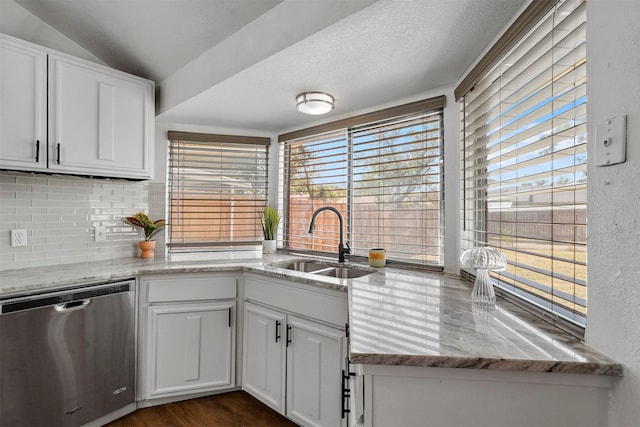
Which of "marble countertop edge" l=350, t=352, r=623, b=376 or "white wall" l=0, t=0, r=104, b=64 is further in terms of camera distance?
"white wall" l=0, t=0, r=104, b=64

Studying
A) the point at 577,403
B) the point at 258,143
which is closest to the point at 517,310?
the point at 577,403

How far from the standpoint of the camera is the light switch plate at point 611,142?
0.81 metres

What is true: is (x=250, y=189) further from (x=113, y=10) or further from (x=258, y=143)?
(x=113, y=10)

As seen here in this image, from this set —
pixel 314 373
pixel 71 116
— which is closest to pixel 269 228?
pixel 314 373

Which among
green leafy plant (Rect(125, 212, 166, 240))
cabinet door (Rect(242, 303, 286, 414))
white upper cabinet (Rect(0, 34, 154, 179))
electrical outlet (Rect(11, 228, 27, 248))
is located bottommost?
cabinet door (Rect(242, 303, 286, 414))

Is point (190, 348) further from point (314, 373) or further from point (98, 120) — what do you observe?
point (98, 120)

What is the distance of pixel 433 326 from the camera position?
3.58ft

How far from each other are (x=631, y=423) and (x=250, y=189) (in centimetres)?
267

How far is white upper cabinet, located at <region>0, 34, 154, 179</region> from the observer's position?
6.03 feet

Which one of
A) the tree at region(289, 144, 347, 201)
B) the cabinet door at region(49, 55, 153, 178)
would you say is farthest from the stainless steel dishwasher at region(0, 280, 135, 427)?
the tree at region(289, 144, 347, 201)

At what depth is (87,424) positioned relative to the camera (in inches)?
72.7

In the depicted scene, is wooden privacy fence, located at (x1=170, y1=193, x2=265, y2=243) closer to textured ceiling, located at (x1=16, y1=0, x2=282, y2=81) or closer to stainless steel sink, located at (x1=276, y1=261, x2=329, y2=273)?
stainless steel sink, located at (x1=276, y1=261, x2=329, y2=273)

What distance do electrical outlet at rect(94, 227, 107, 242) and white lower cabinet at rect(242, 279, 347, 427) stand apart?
3.72 feet

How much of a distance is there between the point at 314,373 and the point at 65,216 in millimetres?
1892
